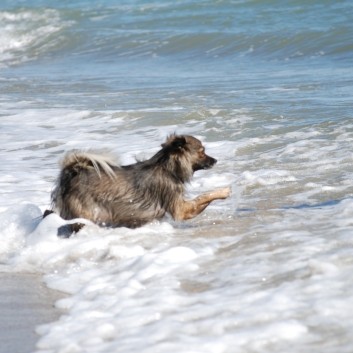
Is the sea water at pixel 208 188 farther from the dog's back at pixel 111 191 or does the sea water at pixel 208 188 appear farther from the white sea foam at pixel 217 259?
the dog's back at pixel 111 191

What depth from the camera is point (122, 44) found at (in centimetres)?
1939

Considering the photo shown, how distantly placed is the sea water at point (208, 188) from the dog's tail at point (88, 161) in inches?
16.3

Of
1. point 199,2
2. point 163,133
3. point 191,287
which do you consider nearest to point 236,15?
point 199,2

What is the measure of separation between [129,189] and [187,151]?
1.70 feet

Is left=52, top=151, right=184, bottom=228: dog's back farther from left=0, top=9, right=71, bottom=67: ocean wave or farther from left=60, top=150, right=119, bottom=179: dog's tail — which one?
left=0, top=9, right=71, bottom=67: ocean wave

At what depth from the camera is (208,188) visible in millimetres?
7594

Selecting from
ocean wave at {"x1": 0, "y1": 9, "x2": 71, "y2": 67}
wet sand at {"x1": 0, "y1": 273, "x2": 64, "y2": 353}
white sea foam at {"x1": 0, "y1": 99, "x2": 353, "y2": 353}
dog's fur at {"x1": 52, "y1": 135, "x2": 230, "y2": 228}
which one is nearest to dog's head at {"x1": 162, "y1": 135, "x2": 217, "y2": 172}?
dog's fur at {"x1": 52, "y1": 135, "x2": 230, "y2": 228}

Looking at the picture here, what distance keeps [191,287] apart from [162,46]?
45.5ft

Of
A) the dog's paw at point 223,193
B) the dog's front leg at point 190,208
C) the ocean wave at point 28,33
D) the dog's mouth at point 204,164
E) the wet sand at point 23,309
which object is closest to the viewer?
the wet sand at point 23,309

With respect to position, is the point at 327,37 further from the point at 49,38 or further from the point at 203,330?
Answer: the point at 203,330

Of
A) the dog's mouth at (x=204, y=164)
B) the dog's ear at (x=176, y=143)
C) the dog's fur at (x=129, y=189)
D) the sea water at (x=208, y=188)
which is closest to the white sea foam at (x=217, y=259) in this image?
the sea water at (x=208, y=188)

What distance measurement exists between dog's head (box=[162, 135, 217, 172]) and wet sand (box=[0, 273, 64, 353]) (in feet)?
4.71

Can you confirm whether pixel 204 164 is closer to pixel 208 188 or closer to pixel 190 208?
pixel 190 208

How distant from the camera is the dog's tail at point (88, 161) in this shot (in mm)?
6094
